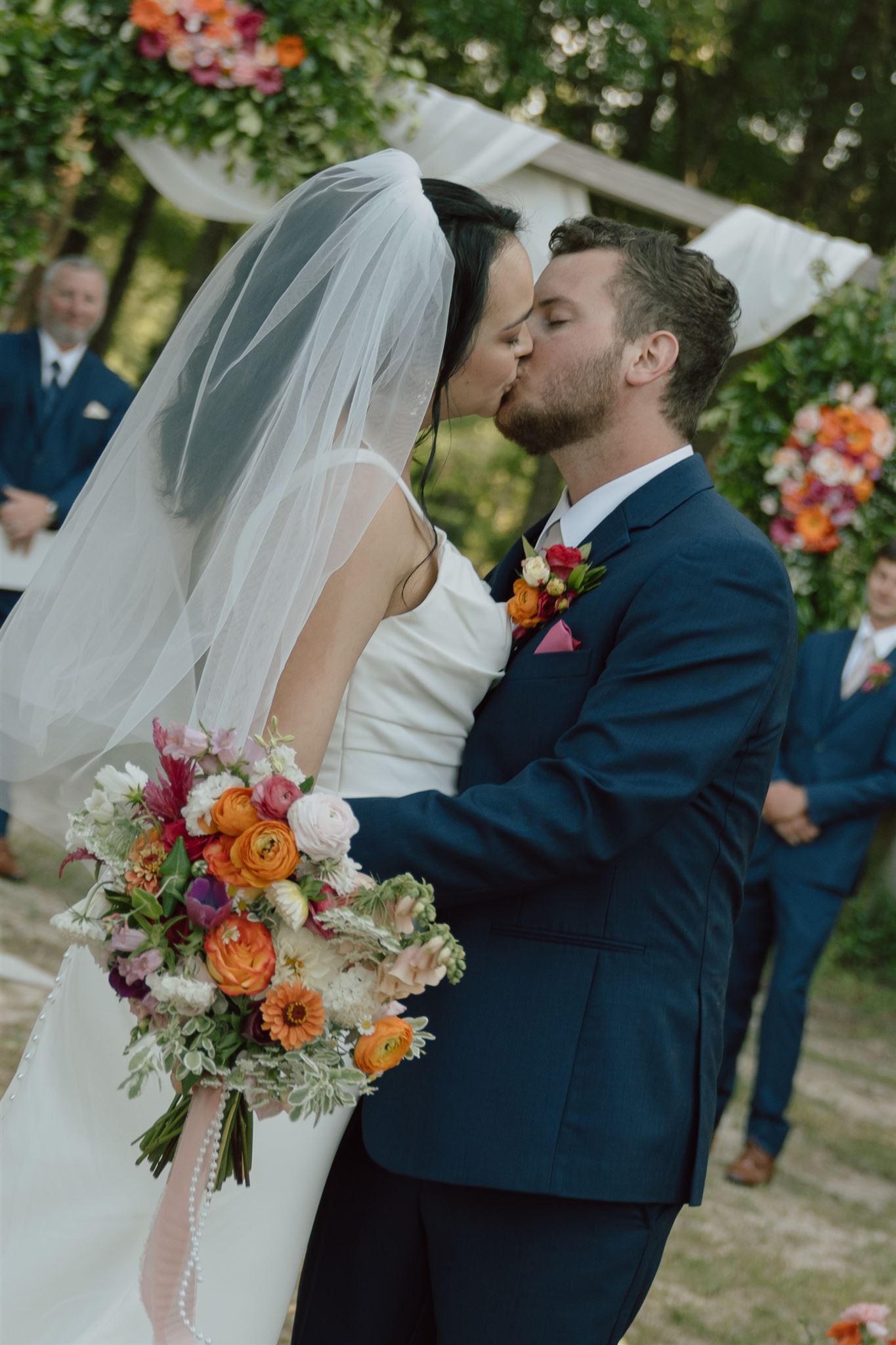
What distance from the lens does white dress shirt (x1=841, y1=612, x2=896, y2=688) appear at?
575 centimetres

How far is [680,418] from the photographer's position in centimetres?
244

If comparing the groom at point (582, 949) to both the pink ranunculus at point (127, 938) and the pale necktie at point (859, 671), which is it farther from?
the pale necktie at point (859, 671)

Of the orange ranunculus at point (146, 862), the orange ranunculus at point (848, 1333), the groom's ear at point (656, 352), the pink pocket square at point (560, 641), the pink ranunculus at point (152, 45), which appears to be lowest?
the orange ranunculus at point (848, 1333)

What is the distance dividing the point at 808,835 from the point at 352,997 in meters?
4.03

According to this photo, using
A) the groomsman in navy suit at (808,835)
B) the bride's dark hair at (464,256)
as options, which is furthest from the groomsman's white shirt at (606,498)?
the groomsman in navy suit at (808,835)

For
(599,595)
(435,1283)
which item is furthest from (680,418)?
(435,1283)

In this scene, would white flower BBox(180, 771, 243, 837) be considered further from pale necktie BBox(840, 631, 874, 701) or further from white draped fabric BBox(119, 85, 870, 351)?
pale necktie BBox(840, 631, 874, 701)

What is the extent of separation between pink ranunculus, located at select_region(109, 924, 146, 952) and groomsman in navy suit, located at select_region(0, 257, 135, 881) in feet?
14.2

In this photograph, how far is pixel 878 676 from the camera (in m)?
5.64

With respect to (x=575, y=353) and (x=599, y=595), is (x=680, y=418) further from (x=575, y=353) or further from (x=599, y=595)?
(x=599, y=595)

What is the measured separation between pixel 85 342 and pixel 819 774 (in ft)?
12.1

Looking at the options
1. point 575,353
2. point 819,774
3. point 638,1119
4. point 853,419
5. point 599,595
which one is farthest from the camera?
point 853,419

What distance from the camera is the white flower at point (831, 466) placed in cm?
612

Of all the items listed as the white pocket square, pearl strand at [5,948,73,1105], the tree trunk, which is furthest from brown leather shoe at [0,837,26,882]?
the tree trunk
